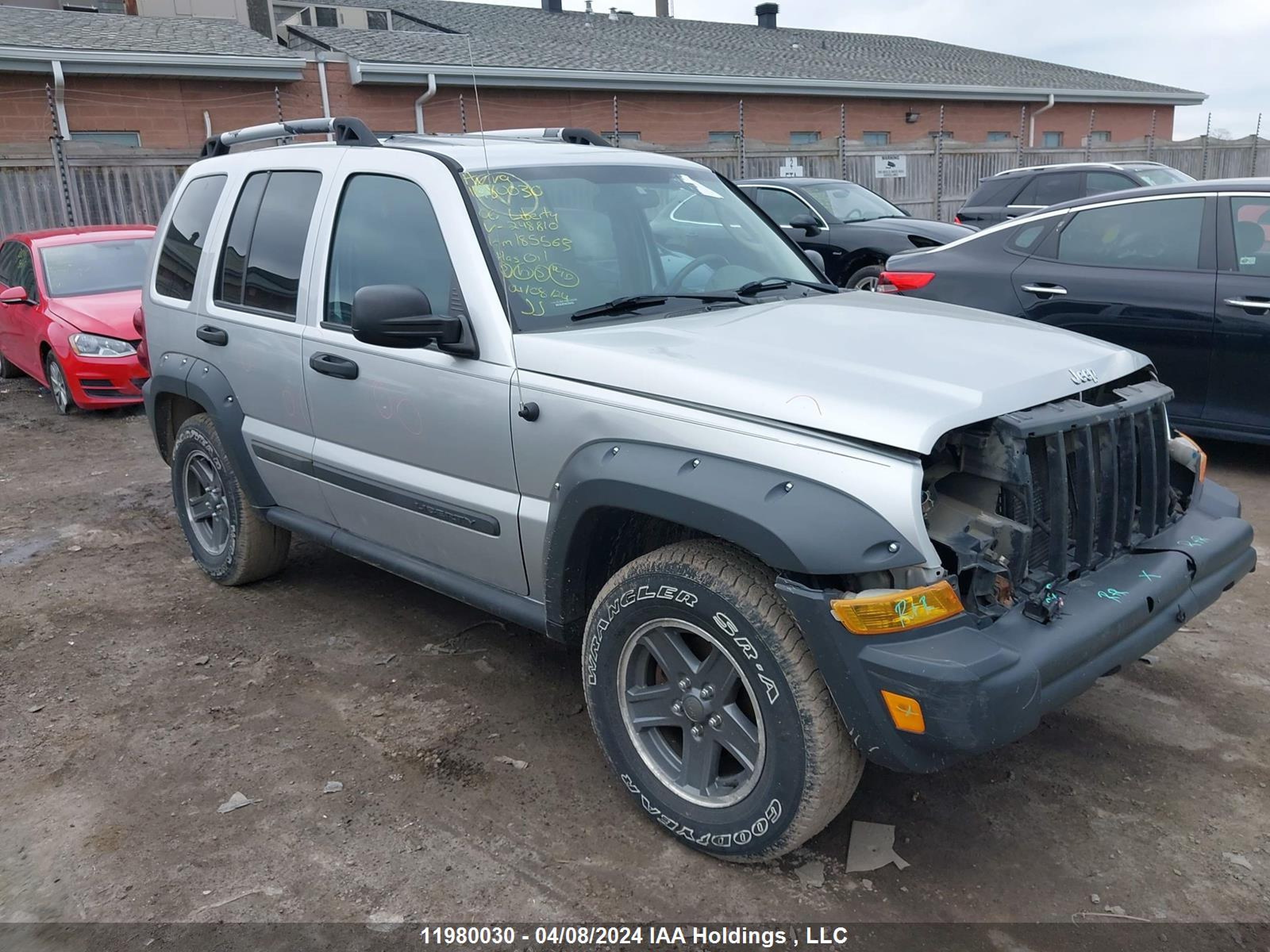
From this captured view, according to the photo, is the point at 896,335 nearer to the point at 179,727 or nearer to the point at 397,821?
the point at 397,821

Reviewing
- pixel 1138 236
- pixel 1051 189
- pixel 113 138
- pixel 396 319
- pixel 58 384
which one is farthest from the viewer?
pixel 113 138

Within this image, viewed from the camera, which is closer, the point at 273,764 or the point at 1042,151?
the point at 273,764

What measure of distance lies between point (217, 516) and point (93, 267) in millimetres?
5964

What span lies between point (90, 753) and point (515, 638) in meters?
1.65

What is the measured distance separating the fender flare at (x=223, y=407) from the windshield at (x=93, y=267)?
218 inches

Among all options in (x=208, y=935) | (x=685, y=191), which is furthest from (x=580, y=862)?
(x=685, y=191)

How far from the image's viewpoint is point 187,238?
5023 millimetres

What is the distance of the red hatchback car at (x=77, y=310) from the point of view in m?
9.01

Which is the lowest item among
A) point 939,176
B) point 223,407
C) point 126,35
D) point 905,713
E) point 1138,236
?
point 905,713

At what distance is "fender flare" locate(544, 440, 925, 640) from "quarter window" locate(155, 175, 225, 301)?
8.83 feet

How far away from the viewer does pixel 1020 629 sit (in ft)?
8.61

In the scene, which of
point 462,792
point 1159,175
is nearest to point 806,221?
point 1159,175

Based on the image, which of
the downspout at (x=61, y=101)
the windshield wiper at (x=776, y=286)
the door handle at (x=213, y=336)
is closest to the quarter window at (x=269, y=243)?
the door handle at (x=213, y=336)

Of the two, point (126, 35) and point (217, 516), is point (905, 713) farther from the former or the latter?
point (126, 35)
